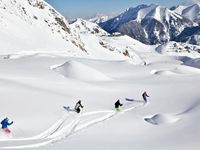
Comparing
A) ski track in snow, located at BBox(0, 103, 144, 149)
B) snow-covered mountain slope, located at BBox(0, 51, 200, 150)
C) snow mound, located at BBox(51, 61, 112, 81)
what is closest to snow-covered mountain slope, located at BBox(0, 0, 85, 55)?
snow mound, located at BBox(51, 61, 112, 81)

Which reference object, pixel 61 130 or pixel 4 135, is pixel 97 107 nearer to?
pixel 61 130

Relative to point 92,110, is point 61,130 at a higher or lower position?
lower

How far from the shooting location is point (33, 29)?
397 ft

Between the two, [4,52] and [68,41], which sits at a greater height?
[68,41]

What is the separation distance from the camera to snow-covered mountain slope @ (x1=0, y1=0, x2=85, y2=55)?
342 feet

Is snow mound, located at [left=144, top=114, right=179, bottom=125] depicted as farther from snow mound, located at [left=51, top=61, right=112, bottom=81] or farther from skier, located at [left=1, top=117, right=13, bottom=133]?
snow mound, located at [left=51, top=61, right=112, bottom=81]

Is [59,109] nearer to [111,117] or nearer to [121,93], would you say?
[111,117]

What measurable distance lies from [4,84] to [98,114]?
8.37 meters

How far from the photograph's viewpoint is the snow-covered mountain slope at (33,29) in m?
104

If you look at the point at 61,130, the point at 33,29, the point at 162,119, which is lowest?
the point at 61,130

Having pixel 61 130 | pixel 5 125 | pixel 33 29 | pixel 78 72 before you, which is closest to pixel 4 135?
pixel 5 125

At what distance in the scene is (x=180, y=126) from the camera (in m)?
29.5

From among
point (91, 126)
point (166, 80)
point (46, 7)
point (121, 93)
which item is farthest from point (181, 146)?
point (46, 7)

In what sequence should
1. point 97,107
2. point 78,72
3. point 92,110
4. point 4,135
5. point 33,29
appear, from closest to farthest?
point 4,135 → point 92,110 → point 97,107 → point 78,72 → point 33,29
